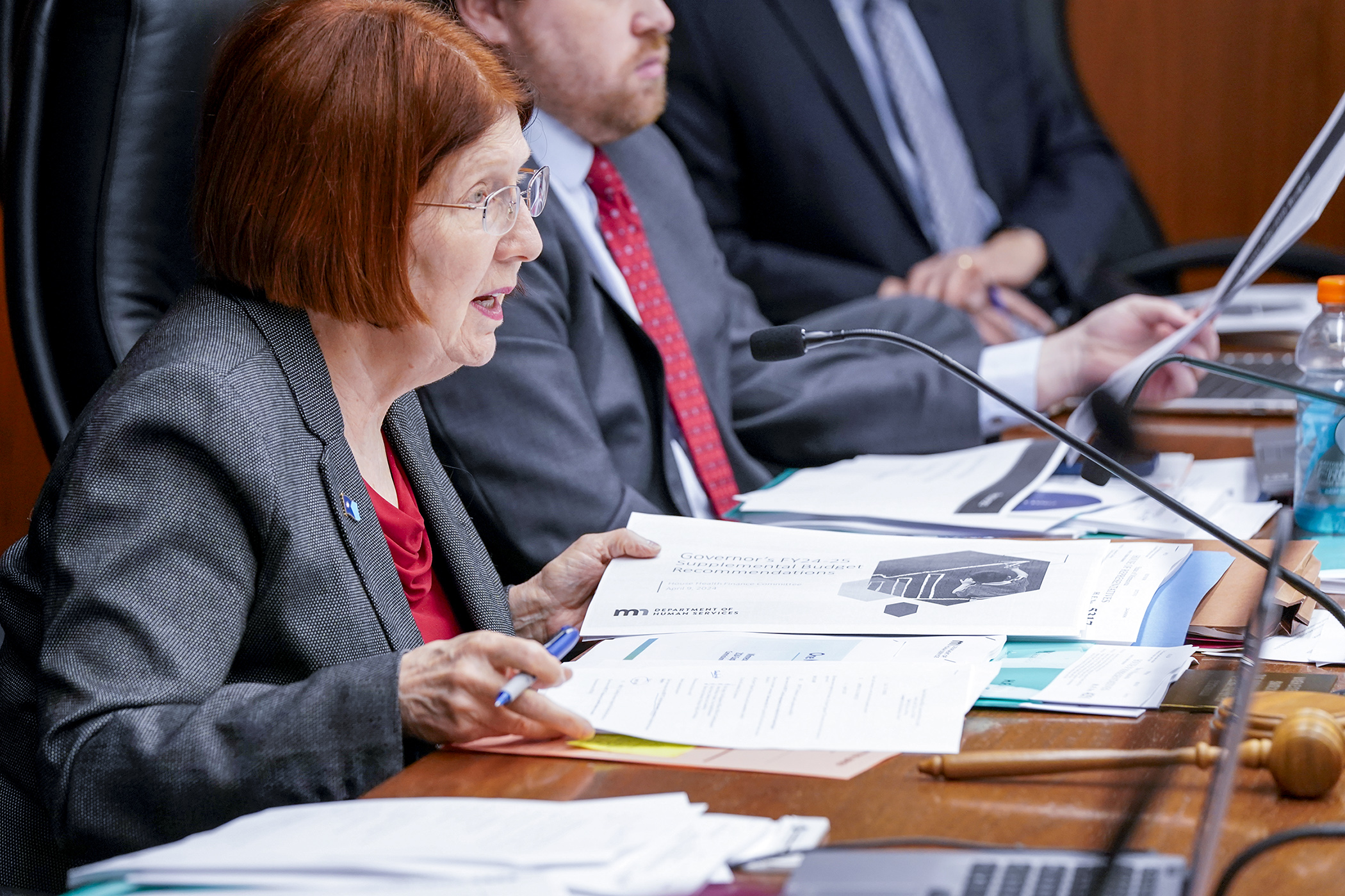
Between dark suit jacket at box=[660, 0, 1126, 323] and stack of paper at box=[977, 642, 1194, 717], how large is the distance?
139 cm

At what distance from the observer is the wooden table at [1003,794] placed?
628mm

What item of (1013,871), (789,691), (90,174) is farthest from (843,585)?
(90,174)

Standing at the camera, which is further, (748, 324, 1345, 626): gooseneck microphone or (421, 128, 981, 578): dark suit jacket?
(421, 128, 981, 578): dark suit jacket

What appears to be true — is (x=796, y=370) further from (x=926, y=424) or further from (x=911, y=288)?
(x=911, y=288)

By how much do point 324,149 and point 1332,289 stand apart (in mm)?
899

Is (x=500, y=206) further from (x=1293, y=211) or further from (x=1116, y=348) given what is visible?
(x=1116, y=348)

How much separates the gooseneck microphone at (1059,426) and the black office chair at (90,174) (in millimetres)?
501

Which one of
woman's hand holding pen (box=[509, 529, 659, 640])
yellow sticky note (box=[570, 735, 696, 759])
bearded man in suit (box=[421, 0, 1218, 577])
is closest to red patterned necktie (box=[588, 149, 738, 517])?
bearded man in suit (box=[421, 0, 1218, 577])

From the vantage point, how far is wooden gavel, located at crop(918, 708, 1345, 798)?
2.19 feet

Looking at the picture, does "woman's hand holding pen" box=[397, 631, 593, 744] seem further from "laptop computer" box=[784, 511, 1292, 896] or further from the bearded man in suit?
the bearded man in suit

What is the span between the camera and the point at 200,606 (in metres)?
0.86

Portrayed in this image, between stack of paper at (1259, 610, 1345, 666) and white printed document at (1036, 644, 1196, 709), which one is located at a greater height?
white printed document at (1036, 644, 1196, 709)

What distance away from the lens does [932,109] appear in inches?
97.3

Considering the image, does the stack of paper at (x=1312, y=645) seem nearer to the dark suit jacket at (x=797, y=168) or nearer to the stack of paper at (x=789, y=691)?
the stack of paper at (x=789, y=691)
